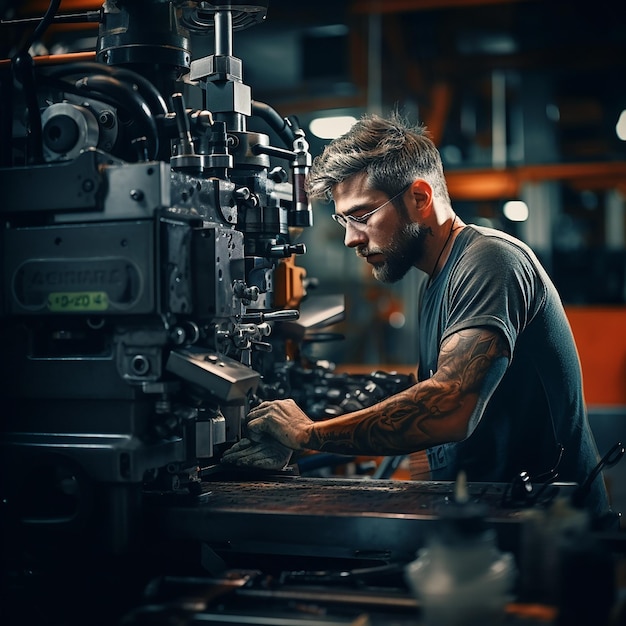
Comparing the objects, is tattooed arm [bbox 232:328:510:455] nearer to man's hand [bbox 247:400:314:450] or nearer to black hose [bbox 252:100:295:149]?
man's hand [bbox 247:400:314:450]

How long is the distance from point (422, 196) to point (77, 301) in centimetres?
88

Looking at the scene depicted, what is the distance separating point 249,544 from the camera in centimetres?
157

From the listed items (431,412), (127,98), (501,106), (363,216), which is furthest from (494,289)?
(501,106)

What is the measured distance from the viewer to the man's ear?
193 cm

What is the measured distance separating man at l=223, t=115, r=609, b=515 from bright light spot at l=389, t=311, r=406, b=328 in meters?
5.54

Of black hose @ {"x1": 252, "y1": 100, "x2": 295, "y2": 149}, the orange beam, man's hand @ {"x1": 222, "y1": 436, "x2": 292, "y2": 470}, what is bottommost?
man's hand @ {"x1": 222, "y1": 436, "x2": 292, "y2": 470}

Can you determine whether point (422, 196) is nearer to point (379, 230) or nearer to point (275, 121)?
point (379, 230)

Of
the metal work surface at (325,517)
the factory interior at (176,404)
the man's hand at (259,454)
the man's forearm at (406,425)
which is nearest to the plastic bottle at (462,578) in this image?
the factory interior at (176,404)

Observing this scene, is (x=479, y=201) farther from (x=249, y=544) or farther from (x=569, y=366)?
(x=249, y=544)

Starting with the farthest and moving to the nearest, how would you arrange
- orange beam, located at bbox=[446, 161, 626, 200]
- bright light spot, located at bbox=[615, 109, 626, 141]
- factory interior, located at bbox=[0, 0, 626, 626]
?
bright light spot, located at bbox=[615, 109, 626, 141] → orange beam, located at bbox=[446, 161, 626, 200] → factory interior, located at bbox=[0, 0, 626, 626]

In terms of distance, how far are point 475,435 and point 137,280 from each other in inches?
35.2

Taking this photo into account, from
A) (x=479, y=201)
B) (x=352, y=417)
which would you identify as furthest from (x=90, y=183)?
(x=479, y=201)

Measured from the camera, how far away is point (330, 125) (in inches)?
248

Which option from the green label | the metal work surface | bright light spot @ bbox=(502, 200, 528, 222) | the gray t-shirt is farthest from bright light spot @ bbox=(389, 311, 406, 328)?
the green label
